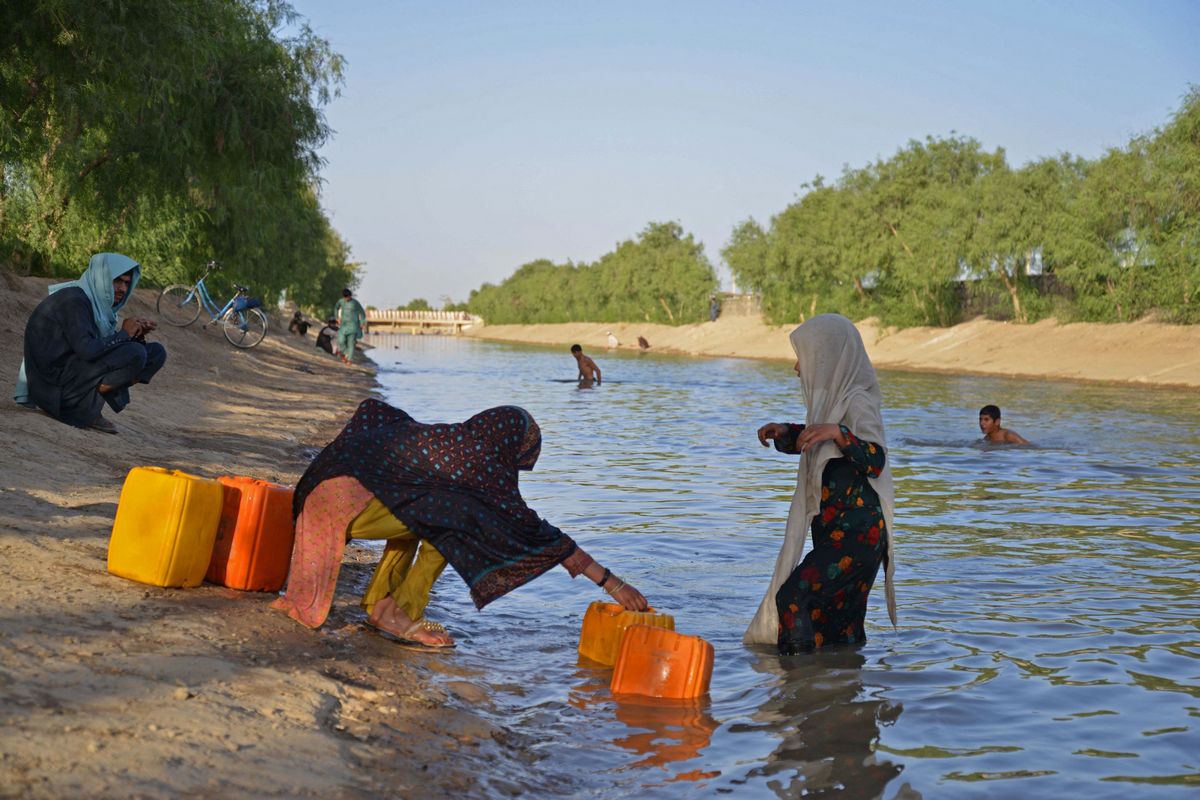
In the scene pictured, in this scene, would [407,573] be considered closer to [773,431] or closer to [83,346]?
[773,431]

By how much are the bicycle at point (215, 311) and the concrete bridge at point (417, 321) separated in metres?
132

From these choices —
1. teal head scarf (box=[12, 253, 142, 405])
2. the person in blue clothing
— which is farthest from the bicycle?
teal head scarf (box=[12, 253, 142, 405])

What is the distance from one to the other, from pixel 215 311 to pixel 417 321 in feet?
445

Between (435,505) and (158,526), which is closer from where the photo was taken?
(435,505)

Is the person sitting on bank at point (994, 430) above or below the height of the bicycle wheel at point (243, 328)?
above

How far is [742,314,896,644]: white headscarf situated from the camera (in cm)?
571

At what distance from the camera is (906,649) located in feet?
20.6

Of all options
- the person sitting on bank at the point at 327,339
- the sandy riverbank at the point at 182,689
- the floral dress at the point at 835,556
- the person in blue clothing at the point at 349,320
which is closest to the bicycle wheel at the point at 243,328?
the person in blue clothing at the point at 349,320

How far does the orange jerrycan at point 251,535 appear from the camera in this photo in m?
5.98

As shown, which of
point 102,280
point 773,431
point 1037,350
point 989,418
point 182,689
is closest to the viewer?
point 182,689

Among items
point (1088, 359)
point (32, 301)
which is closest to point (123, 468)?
point (32, 301)

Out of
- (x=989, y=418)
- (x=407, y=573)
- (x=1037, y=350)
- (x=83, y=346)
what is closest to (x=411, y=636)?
(x=407, y=573)

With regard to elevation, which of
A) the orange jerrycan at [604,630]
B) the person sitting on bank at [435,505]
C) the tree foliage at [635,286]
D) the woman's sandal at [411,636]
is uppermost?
the tree foliage at [635,286]

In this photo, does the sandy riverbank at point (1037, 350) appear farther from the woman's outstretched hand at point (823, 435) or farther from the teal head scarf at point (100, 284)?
the woman's outstretched hand at point (823, 435)
